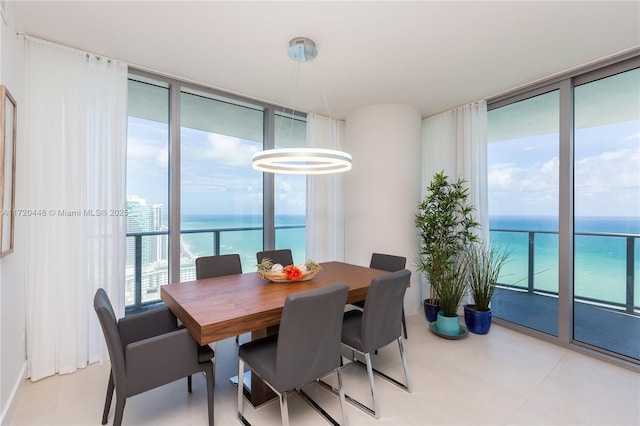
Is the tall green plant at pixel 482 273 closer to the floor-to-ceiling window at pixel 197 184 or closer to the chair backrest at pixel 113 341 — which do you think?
the floor-to-ceiling window at pixel 197 184

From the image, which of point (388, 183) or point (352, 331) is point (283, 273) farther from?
point (388, 183)

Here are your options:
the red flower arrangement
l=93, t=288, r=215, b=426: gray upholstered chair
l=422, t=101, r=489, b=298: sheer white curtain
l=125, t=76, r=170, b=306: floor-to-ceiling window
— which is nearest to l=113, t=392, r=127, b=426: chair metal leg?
l=93, t=288, r=215, b=426: gray upholstered chair

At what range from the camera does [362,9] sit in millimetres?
Result: 2053

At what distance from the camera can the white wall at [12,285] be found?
1840 mm

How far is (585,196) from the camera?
3018 mm

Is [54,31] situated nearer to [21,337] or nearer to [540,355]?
[21,337]

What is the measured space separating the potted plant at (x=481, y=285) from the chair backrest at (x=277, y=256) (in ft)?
7.19

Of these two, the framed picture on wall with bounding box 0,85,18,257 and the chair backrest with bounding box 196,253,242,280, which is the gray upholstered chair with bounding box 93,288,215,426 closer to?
the framed picture on wall with bounding box 0,85,18,257

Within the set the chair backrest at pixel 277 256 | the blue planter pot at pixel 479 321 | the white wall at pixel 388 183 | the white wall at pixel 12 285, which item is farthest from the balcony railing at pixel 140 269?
the blue planter pot at pixel 479 321

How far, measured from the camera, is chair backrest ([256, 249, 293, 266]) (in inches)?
127

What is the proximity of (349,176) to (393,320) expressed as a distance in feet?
8.19

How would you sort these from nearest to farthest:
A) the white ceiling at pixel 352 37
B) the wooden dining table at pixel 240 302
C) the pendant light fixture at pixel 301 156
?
the wooden dining table at pixel 240 302, the white ceiling at pixel 352 37, the pendant light fixture at pixel 301 156

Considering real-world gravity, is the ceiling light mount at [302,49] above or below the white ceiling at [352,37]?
below

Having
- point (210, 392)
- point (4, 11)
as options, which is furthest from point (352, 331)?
point (4, 11)
